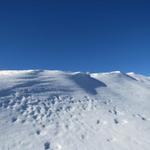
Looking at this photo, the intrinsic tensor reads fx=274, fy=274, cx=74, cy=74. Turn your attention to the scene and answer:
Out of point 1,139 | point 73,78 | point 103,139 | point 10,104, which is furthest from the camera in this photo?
point 73,78

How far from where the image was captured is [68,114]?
17.0 metres

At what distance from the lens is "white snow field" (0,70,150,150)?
44.7 feet

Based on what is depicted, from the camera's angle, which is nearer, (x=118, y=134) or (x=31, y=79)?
(x=118, y=134)

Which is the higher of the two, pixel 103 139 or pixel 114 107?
pixel 114 107

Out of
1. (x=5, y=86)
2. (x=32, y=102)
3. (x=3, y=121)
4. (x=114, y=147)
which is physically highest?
(x=5, y=86)

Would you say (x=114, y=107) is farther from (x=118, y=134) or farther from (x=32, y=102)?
(x=32, y=102)

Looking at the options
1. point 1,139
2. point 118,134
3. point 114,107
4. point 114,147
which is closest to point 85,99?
point 114,107

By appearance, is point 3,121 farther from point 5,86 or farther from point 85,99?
point 85,99

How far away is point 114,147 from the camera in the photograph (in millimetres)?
13531

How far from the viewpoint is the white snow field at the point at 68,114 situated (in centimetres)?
1363

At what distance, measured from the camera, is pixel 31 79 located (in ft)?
74.8

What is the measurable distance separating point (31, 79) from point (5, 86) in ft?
11.2

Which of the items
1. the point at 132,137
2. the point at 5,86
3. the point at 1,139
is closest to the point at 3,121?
the point at 1,139

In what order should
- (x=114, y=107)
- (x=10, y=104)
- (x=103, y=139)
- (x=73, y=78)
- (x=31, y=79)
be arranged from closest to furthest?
(x=103, y=139)
(x=10, y=104)
(x=114, y=107)
(x=31, y=79)
(x=73, y=78)
